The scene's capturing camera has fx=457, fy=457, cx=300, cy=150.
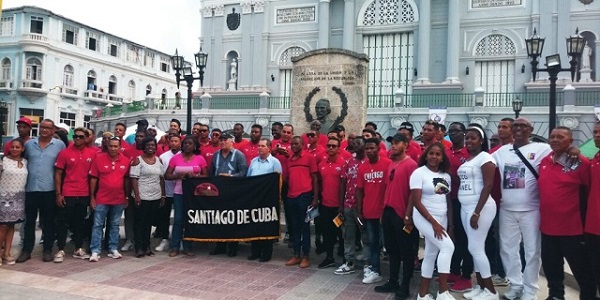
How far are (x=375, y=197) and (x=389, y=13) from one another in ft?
82.4

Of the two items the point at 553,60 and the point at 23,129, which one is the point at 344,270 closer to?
the point at 23,129

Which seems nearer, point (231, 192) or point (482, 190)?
point (482, 190)

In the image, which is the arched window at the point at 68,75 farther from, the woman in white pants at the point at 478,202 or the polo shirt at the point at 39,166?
the woman in white pants at the point at 478,202

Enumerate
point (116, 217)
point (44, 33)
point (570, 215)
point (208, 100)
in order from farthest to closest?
point (44, 33), point (208, 100), point (116, 217), point (570, 215)

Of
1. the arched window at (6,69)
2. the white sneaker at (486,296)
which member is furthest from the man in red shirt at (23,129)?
the arched window at (6,69)

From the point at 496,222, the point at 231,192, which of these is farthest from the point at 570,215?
the point at 231,192

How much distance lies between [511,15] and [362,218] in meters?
24.4

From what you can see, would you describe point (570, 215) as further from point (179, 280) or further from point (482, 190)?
point (179, 280)

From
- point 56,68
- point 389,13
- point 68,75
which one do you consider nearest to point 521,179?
point 389,13

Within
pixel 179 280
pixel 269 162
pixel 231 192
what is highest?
pixel 269 162

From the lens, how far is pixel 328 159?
689 cm

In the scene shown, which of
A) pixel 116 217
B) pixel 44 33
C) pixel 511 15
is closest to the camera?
pixel 116 217

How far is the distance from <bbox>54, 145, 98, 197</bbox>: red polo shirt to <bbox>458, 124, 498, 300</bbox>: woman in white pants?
5542mm

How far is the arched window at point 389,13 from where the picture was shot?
2845cm
